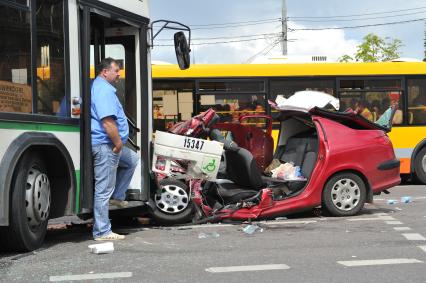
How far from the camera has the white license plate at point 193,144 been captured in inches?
294

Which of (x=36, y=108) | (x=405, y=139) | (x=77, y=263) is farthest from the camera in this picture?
(x=405, y=139)

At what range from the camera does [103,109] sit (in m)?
6.30

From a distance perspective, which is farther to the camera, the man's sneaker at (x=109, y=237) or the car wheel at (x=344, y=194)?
the car wheel at (x=344, y=194)

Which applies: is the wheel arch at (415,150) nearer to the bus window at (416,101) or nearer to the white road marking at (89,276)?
the bus window at (416,101)

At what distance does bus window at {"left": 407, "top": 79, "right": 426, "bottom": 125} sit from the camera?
14281 mm

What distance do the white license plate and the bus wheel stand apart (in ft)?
6.65

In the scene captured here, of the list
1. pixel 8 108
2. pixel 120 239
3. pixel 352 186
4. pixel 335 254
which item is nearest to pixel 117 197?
pixel 120 239

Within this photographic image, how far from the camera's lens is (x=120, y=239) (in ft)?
21.2

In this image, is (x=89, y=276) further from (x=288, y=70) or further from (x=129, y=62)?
(x=288, y=70)

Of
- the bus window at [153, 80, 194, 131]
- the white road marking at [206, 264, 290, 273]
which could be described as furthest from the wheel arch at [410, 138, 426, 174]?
the white road marking at [206, 264, 290, 273]

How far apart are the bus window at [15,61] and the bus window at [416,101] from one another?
10.8 metres

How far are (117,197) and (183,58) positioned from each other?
6.67ft

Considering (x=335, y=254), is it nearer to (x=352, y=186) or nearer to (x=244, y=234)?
(x=244, y=234)

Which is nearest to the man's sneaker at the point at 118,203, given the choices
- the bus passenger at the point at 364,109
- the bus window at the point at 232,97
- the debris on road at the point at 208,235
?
the debris on road at the point at 208,235
